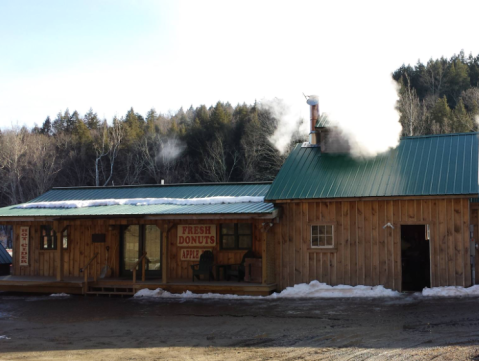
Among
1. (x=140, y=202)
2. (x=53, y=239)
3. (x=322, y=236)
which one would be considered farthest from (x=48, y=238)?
(x=322, y=236)

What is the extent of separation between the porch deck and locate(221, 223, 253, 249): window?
1.29m

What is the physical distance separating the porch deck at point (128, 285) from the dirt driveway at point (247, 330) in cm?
76

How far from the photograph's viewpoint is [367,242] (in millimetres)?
14680

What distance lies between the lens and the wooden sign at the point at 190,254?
1681 cm

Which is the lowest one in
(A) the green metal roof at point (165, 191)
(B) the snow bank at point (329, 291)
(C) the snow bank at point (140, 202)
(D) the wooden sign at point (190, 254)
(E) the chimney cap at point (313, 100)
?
(B) the snow bank at point (329, 291)

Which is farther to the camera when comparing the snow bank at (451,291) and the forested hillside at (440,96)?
the forested hillside at (440,96)

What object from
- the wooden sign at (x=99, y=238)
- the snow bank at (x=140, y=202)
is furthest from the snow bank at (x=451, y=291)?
the wooden sign at (x=99, y=238)

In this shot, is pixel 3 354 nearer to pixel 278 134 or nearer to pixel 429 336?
pixel 429 336

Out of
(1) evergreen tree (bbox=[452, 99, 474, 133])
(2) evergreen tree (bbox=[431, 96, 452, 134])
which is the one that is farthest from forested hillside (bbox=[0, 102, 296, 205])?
(1) evergreen tree (bbox=[452, 99, 474, 133])

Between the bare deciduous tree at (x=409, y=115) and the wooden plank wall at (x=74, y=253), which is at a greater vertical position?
the bare deciduous tree at (x=409, y=115)

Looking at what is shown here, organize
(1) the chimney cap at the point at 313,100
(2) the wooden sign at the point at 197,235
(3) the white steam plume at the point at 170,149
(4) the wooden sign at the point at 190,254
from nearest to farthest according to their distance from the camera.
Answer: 1. (2) the wooden sign at the point at 197,235
2. (4) the wooden sign at the point at 190,254
3. (1) the chimney cap at the point at 313,100
4. (3) the white steam plume at the point at 170,149

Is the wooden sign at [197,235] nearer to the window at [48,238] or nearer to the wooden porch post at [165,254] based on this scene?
the wooden porch post at [165,254]

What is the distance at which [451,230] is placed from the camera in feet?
45.9

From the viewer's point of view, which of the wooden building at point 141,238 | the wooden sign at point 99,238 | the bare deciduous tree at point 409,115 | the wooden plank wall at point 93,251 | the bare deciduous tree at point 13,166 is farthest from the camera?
the bare deciduous tree at point 13,166
